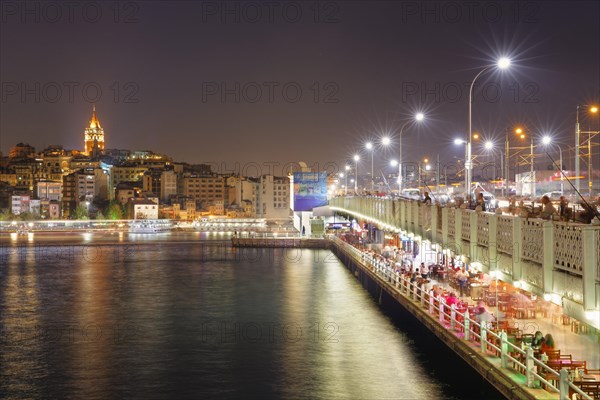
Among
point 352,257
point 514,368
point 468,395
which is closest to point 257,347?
point 468,395

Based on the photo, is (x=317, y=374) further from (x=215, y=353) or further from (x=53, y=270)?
(x=53, y=270)

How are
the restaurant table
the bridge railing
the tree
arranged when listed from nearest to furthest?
the restaurant table, the bridge railing, the tree

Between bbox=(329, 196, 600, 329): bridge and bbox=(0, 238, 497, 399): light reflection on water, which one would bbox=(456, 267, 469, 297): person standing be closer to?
bbox=(0, 238, 497, 399): light reflection on water

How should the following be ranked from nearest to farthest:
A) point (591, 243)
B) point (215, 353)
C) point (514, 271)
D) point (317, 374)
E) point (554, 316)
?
point (591, 243) < point (514, 271) < point (554, 316) < point (317, 374) < point (215, 353)

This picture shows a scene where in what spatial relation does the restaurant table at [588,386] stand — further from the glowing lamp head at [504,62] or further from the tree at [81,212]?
the tree at [81,212]

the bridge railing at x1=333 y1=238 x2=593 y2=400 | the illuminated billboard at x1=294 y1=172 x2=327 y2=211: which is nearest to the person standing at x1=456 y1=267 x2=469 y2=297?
the bridge railing at x1=333 y1=238 x2=593 y2=400

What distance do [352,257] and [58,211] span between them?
155 m

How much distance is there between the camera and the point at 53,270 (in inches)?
2579

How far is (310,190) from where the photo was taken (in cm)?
8656

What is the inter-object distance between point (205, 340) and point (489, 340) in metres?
14.9

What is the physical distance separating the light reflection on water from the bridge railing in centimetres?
116

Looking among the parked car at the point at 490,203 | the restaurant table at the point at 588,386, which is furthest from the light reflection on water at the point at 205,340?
the parked car at the point at 490,203

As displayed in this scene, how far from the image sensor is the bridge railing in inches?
581

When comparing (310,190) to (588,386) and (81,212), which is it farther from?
(81,212)
